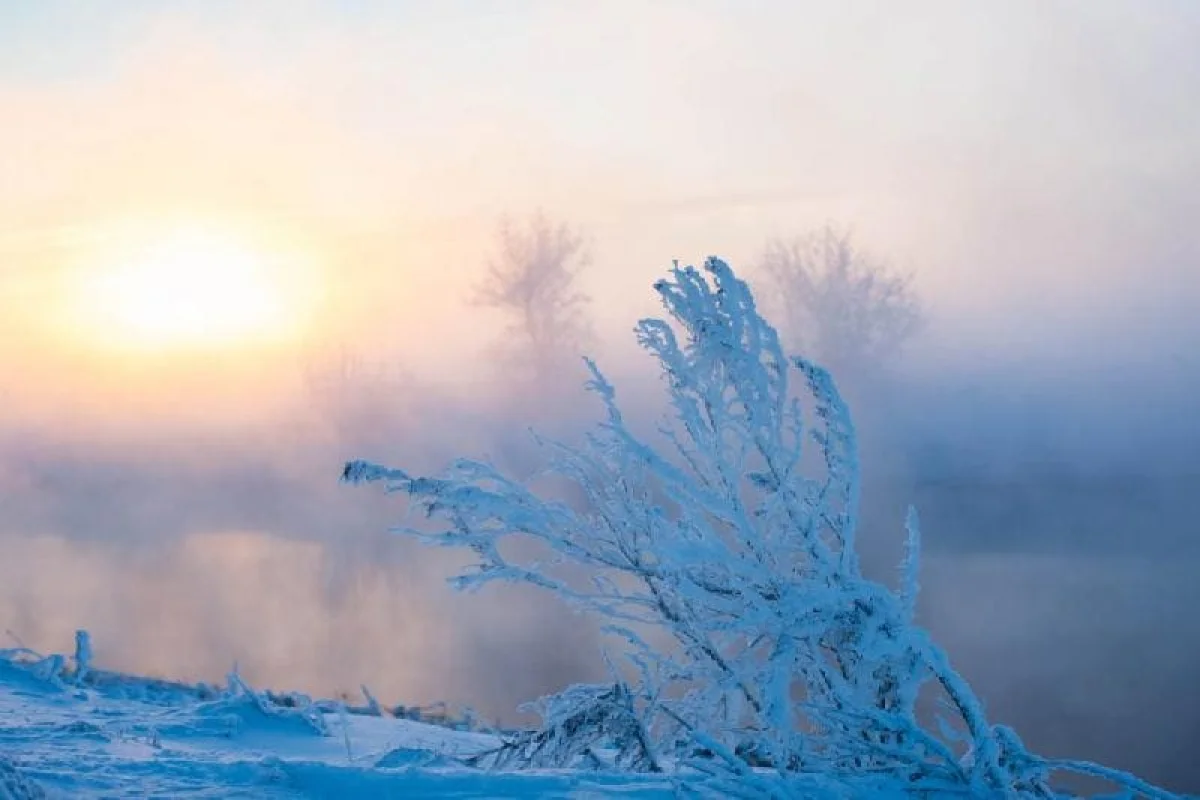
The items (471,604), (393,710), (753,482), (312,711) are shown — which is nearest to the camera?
(753,482)

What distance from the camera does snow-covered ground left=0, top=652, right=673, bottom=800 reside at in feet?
14.6

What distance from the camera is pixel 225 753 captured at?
586 centimetres

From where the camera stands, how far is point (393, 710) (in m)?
10.2

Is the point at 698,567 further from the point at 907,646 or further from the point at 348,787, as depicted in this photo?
the point at 348,787

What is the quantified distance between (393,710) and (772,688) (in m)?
6.09

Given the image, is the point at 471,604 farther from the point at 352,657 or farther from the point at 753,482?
the point at 753,482

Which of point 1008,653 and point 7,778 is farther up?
point 7,778

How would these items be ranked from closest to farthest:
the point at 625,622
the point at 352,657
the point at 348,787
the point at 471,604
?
the point at 348,787 → the point at 625,622 → the point at 352,657 → the point at 471,604

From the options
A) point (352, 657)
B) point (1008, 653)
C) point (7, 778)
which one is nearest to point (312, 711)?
point (7, 778)

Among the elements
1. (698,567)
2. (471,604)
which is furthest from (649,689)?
(471,604)

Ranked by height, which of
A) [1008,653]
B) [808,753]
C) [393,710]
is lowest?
[1008,653]

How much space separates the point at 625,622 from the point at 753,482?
1.13 metres

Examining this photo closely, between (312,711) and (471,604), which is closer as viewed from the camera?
(312,711)

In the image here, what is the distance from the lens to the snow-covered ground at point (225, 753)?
445 cm
